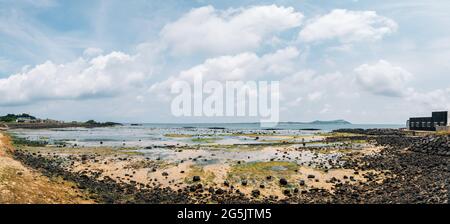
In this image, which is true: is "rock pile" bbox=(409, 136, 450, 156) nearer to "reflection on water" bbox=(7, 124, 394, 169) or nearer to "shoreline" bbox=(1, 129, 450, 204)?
"shoreline" bbox=(1, 129, 450, 204)

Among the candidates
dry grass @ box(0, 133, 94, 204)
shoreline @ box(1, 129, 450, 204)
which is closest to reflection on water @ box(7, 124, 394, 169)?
shoreline @ box(1, 129, 450, 204)

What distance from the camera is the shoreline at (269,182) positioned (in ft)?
82.3

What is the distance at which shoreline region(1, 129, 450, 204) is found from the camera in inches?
988

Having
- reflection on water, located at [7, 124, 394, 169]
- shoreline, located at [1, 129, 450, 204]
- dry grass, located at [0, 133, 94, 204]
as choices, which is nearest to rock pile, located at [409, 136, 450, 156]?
shoreline, located at [1, 129, 450, 204]

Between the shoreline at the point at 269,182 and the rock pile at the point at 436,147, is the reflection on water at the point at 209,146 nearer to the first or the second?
the shoreline at the point at 269,182

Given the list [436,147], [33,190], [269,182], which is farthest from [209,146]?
[33,190]

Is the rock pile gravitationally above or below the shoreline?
above

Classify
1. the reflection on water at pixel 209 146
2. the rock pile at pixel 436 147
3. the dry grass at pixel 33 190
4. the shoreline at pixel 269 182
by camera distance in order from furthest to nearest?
the reflection on water at pixel 209 146 → the rock pile at pixel 436 147 → the shoreline at pixel 269 182 → the dry grass at pixel 33 190

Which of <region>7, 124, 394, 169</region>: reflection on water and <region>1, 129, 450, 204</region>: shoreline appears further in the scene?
<region>7, 124, 394, 169</region>: reflection on water

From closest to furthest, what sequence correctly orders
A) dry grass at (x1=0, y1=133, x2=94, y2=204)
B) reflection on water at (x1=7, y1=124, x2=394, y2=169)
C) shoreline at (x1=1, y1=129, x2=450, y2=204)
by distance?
dry grass at (x1=0, y1=133, x2=94, y2=204), shoreline at (x1=1, y1=129, x2=450, y2=204), reflection on water at (x1=7, y1=124, x2=394, y2=169)

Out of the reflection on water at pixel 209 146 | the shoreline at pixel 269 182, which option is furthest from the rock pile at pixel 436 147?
the reflection on water at pixel 209 146

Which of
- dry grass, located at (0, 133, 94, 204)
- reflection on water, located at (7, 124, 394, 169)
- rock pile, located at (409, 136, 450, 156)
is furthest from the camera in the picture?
reflection on water, located at (7, 124, 394, 169)

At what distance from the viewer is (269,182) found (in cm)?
3073
